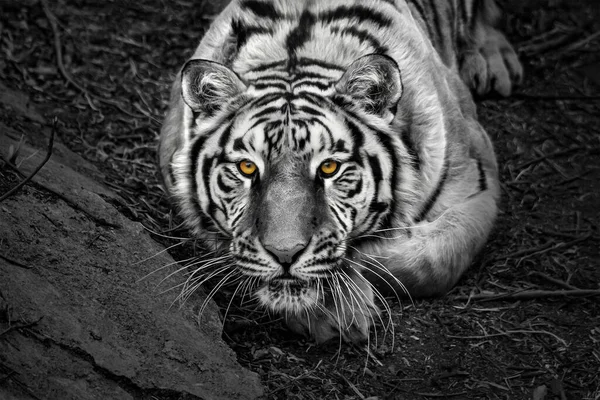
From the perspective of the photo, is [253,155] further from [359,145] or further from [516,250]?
[516,250]

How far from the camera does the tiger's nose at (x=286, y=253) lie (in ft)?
7.71

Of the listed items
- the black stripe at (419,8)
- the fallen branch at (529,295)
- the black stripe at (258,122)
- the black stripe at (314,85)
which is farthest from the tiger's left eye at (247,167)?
the black stripe at (419,8)

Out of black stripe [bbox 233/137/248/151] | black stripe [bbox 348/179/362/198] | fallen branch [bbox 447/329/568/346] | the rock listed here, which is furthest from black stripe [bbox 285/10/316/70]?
fallen branch [bbox 447/329/568/346]

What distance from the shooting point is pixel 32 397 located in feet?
6.42

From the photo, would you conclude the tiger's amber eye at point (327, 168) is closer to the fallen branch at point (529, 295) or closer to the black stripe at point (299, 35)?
the black stripe at point (299, 35)

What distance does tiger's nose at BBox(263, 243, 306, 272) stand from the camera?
7.71ft

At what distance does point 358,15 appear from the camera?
290cm

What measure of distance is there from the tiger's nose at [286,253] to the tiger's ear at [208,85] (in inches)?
23.3

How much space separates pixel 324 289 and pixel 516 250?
3.09 feet

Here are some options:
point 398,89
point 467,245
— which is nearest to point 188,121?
point 398,89

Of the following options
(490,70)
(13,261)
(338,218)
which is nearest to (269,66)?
(338,218)

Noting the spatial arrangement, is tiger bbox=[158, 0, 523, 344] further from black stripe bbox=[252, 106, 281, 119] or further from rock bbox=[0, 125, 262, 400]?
rock bbox=[0, 125, 262, 400]

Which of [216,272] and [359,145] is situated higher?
[359,145]

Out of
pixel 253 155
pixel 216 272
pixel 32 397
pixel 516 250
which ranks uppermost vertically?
pixel 253 155
